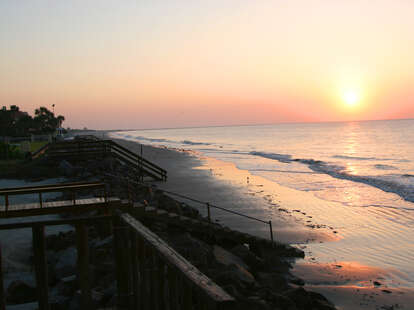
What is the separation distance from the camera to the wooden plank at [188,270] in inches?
87.7

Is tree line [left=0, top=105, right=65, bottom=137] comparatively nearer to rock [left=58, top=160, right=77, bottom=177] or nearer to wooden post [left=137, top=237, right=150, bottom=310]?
rock [left=58, top=160, right=77, bottom=177]

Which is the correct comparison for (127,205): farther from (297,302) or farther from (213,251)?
(297,302)

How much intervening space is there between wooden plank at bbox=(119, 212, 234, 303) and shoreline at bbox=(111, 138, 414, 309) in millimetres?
7191

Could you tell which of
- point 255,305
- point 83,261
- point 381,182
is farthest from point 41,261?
point 381,182

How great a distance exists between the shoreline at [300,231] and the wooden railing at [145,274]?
6.35 meters

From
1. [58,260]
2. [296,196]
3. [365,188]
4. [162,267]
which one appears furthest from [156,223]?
[365,188]

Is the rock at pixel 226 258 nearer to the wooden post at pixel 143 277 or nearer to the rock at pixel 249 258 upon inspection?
the rock at pixel 249 258

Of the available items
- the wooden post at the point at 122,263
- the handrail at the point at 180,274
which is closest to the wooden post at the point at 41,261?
the wooden post at the point at 122,263

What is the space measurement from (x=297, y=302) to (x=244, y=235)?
4734 mm

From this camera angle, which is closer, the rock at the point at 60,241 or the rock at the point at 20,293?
the rock at the point at 20,293

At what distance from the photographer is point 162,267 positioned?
3299 millimetres

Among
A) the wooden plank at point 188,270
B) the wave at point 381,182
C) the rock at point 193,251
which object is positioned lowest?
the wave at point 381,182

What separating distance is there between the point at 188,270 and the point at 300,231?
13.9 metres

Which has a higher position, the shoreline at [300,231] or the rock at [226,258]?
the rock at [226,258]
